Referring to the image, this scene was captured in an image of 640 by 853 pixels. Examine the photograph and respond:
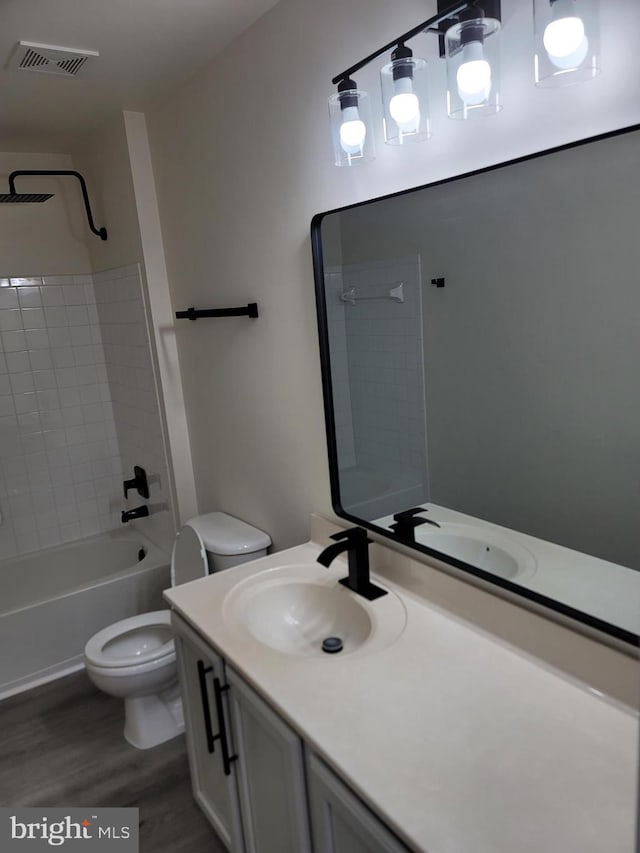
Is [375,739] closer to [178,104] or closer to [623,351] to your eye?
[623,351]

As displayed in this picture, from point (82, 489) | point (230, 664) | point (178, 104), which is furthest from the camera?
point (82, 489)

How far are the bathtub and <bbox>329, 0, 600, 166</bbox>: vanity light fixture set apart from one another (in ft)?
7.57

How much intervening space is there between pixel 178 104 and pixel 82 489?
7.26ft

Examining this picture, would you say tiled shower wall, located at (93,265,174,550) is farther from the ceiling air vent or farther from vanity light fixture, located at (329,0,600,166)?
vanity light fixture, located at (329,0,600,166)

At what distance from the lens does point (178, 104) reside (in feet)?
7.90

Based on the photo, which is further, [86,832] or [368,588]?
[86,832]

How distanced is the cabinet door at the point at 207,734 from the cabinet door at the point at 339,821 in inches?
15.9

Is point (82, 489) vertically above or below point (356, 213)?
below

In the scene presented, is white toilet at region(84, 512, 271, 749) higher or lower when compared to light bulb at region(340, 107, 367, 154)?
lower

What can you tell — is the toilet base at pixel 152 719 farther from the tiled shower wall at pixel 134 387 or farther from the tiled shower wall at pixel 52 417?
the tiled shower wall at pixel 52 417

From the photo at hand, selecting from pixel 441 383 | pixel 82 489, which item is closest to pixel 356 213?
pixel 441 383

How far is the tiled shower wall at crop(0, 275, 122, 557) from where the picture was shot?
3.26 m

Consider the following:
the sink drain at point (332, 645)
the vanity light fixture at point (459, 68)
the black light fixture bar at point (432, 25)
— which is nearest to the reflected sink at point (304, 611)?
the sink drain at point (332, 645)
